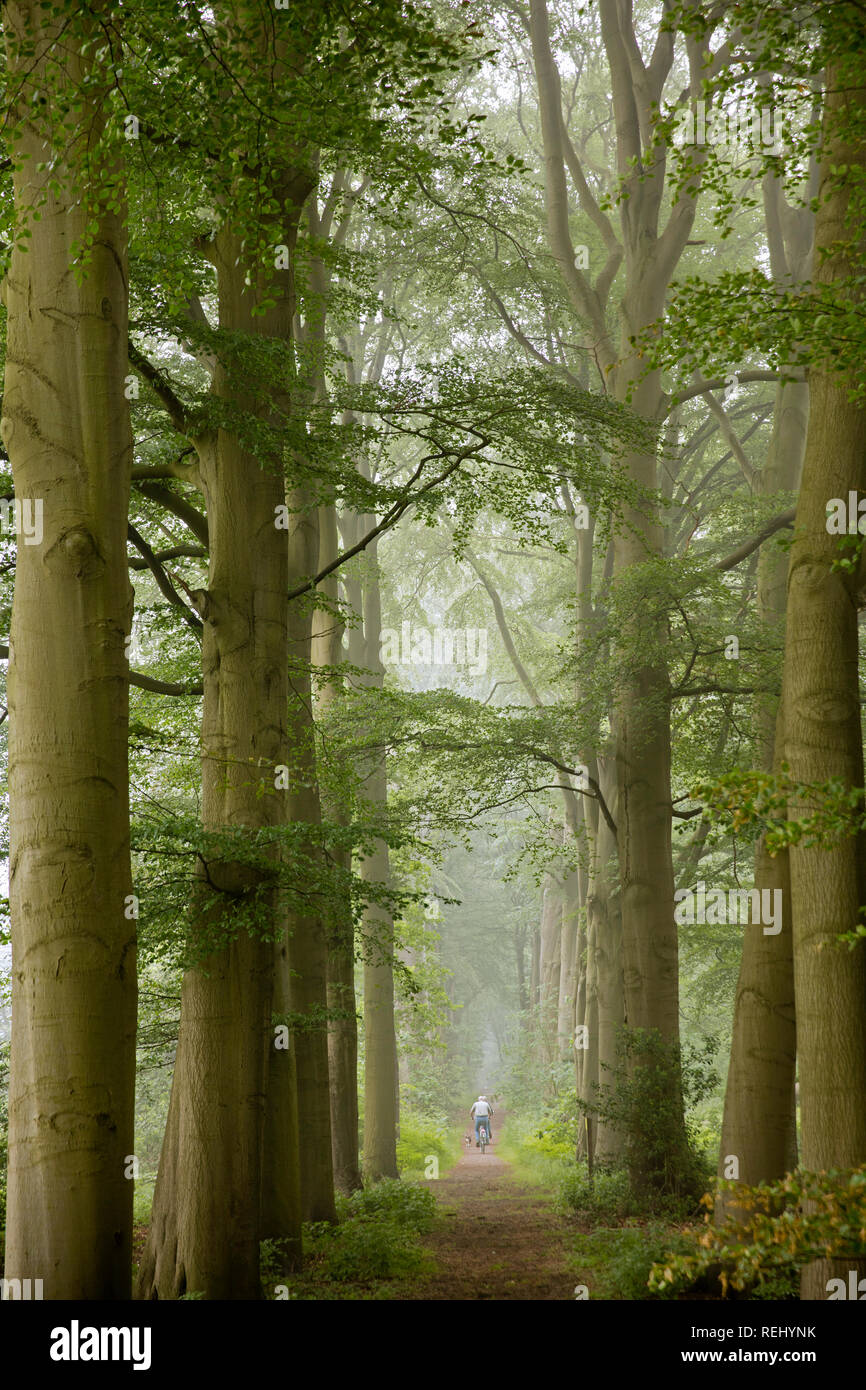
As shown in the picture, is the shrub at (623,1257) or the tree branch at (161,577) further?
the shrub at (623,1257)

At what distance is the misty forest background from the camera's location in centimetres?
516

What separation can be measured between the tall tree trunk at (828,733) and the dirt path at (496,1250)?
358cm

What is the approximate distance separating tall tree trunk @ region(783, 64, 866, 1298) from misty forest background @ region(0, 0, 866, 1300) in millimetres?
28

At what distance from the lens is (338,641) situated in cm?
1619

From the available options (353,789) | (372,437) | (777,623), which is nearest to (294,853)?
(372,437)

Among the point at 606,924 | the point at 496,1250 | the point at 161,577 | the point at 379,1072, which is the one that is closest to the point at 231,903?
the point at 161,577

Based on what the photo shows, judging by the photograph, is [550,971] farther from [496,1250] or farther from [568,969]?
[496,1250]

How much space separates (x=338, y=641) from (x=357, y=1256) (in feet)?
28.0

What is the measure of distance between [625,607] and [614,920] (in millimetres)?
5760

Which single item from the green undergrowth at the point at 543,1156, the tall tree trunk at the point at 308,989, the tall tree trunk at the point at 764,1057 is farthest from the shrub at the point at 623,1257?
the green undergrowth at the point at 543,1156

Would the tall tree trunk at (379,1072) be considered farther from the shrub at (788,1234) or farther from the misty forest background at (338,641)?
the shrub at (788,1234)

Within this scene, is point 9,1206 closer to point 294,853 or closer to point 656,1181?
point 294,853

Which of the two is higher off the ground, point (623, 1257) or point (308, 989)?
point (308, 989)

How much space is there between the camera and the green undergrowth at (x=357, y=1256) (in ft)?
29.2
